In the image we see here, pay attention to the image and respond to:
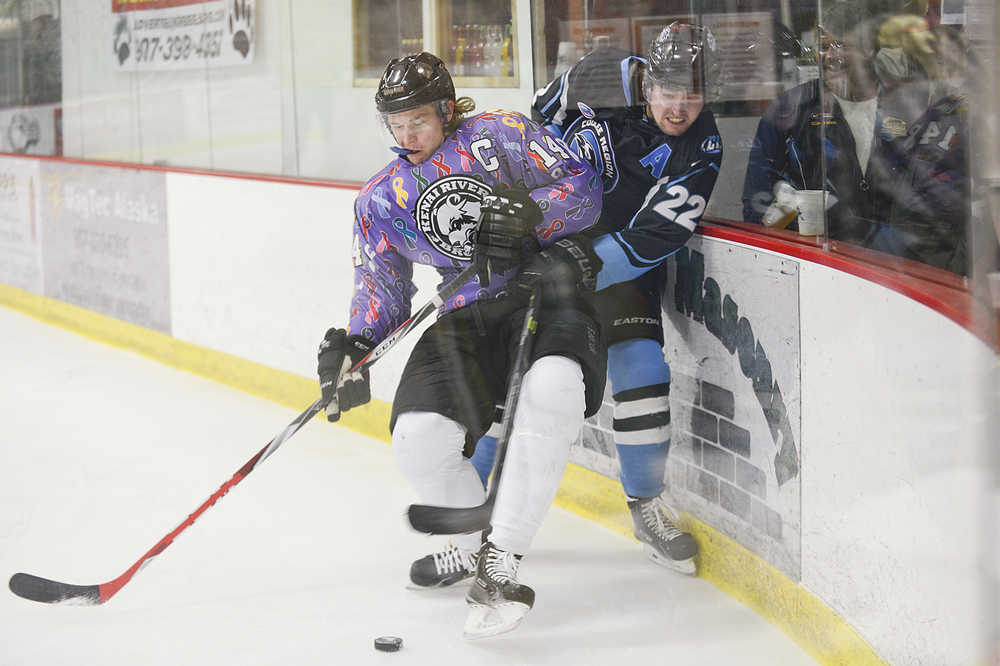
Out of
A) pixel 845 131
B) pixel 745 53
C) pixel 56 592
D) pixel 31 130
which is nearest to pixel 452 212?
pixel 745 53

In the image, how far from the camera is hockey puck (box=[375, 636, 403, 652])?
1942 mm

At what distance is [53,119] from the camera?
5.54m

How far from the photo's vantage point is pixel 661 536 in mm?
2260

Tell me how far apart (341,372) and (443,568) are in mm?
416

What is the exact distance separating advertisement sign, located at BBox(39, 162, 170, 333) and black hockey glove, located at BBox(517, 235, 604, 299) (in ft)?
8.33

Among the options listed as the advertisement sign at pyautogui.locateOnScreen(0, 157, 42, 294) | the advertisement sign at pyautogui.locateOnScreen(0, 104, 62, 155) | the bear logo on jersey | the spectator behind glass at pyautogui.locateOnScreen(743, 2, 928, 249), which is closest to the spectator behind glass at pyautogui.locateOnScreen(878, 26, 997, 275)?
the spectator behind glass at pyautogui.locateOnScreen(743, 2, 928, 249)

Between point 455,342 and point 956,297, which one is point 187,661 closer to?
point 455,342

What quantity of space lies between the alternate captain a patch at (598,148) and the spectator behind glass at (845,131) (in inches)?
12.8

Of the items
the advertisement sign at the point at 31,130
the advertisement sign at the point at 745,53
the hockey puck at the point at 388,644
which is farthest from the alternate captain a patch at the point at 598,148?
the advertisement sign at the point at 31,130

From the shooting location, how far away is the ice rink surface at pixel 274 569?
1.95 m

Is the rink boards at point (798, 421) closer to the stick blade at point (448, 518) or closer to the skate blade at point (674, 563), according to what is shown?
the skate blade at point (674, 563)

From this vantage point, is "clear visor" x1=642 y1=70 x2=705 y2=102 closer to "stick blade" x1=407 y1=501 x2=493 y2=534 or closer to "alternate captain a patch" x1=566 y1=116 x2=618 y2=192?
"alternate captain a patch" x1=566 y1=116 x2=618 y2=192

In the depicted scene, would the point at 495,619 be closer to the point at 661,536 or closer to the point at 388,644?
the point at 388,644

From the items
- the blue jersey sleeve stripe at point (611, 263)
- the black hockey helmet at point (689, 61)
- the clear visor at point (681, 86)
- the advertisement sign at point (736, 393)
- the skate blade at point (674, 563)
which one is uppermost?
the black hockey helmet at point (689, 61)
